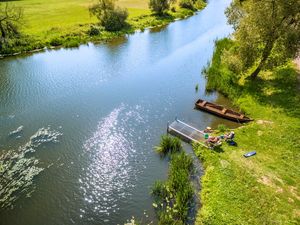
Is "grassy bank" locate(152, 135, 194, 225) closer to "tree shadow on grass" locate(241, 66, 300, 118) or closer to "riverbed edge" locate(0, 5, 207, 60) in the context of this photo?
"tree shadow on grass" locate(241, 66, 300, 118)

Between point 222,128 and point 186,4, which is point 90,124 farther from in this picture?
point 186,4

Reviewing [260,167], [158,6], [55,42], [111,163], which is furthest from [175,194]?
[158,6]

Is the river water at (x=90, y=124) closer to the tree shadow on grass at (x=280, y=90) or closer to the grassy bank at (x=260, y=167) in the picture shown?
the grassy bank at (x=260, y=167)

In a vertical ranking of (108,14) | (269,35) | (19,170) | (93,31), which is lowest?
(19,170)

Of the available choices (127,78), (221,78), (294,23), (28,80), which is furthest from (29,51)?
(294,23)

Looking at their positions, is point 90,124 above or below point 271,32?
below

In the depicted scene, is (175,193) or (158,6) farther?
(158,6)

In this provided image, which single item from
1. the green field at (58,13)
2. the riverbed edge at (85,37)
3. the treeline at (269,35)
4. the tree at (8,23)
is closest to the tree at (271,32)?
the treeline at (269,35)
